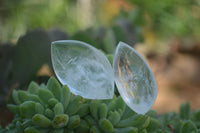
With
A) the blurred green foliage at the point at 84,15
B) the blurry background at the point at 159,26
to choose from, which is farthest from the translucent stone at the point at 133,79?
the blurred green foliage at the point at 84,15

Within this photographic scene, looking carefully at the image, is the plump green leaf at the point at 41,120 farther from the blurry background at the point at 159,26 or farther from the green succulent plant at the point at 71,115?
the blurry background at the point at 159,26

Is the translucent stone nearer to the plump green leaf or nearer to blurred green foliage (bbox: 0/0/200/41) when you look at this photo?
the plump green leaf

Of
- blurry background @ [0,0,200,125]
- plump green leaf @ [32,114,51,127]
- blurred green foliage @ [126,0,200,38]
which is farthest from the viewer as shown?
blurred green foliage @ [126,0,200,38]

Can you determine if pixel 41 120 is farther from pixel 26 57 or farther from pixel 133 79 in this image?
pixel 26 57

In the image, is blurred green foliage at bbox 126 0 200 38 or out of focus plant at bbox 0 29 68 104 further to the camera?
blurred green foliage at bbox 126 0 200 38

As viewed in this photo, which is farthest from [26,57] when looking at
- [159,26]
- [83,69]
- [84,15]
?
[159,26]

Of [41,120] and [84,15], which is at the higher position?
[84,15]

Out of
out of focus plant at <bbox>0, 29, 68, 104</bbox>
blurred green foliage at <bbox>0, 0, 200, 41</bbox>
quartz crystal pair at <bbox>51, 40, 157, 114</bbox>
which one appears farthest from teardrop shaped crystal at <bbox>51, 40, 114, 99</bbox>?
blurred green foliage at <bbox>0, 0, 200, 41</bbox>

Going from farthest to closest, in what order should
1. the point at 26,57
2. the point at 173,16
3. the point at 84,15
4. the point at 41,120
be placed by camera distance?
the point at 173,16
the point at 84,15
the point at 26,57
the point at 41,120
